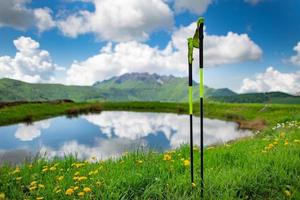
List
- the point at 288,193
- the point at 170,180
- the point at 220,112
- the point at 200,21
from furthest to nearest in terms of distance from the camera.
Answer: the point at 220,112 < the point at 170,180 < the point at 288,193 < the point at 200,21

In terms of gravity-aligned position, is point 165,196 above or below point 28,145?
above

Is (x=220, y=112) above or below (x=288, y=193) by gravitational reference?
below

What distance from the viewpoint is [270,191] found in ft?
21.3

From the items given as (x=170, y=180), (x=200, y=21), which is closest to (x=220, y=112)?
(x=170, y=180)

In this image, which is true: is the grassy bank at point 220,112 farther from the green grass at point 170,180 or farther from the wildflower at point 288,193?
the wildflower at point 288,193

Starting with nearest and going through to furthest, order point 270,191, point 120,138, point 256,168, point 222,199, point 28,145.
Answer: point 222,199
point 270,191
point 256,168
point 28,145
point 120,138

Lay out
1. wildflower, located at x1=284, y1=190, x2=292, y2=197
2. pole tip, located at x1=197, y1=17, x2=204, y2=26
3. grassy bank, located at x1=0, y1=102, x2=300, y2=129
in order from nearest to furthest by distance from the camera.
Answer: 1. pole tip, located at x1=197, y1=17, x2=204, y2=26
2. wildflower, located at x1=284, y1=190, x2=292, y2=197
3. grassy bank, located at x1=0, y1=102, x2=300, y2=129

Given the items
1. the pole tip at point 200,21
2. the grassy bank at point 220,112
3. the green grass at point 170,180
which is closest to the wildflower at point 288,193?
the green grass at point 170,180

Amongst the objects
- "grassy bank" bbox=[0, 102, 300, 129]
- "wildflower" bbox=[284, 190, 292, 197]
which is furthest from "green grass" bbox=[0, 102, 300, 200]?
"grassy bank" bbox=[0, 102, 300, 129]

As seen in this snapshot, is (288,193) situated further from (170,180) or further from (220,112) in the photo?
(220,112)

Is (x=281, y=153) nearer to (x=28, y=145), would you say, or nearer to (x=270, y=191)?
(x=270, y=191)

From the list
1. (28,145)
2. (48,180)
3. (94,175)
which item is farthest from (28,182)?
(28,145)

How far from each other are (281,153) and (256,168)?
1.67m

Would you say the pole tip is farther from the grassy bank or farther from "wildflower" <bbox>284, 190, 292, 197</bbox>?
the grassy bank
